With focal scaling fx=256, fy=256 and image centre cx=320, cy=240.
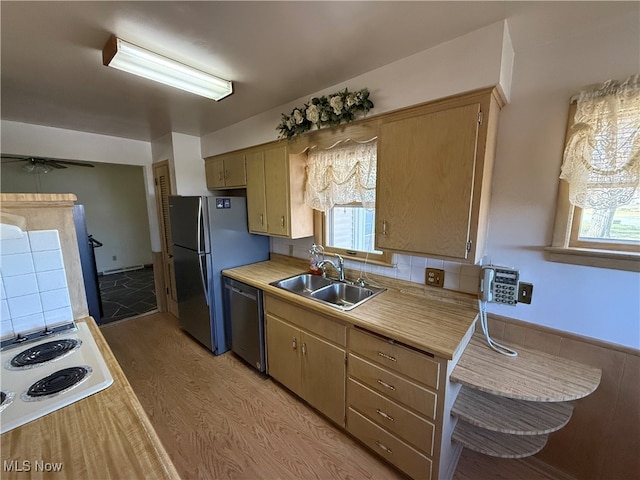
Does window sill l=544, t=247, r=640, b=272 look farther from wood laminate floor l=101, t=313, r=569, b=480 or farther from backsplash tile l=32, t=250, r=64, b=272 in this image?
backsplash tile l=32, t=250, r=64, b=272

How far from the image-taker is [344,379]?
1.63 meters

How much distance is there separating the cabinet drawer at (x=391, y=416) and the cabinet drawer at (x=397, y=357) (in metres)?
0.21

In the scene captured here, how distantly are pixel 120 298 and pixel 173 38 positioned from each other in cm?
433

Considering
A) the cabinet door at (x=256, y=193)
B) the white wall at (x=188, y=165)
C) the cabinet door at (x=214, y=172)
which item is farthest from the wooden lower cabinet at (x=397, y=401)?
the white wall at (x=188, y=165)

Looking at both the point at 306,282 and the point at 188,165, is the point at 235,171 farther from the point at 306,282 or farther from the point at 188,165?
the point at 306,282

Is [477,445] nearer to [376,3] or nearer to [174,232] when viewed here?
[376,3]

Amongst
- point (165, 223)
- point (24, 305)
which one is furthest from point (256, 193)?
point (24, 305)

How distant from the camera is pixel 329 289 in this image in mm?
2123

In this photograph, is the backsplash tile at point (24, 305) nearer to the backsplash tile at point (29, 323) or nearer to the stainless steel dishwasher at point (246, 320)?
the backsplash tile at point (29, 323)

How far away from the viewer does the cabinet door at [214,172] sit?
2898 mm

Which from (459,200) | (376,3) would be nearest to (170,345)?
(459,200)

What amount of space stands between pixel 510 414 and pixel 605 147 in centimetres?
137

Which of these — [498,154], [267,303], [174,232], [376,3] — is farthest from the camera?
[174,232]

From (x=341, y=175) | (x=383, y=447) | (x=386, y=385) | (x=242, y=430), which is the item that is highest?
(x=341, y=175)
